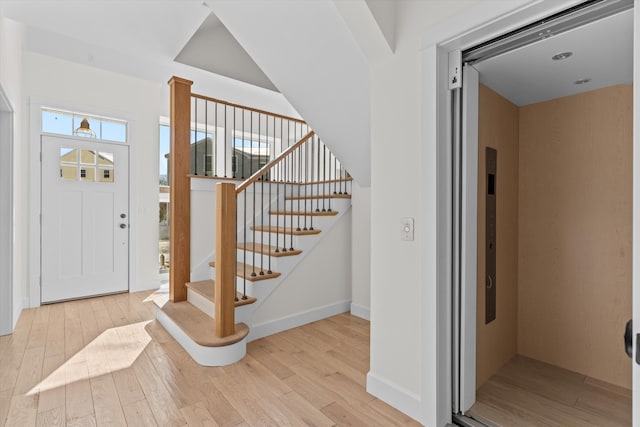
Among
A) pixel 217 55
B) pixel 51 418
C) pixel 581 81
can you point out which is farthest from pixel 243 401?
pixel 217 55

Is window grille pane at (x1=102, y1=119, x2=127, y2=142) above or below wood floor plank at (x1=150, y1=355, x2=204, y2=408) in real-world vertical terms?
above

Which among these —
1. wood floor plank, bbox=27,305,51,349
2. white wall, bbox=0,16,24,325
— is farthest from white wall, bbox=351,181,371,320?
white wall, bbox=0,16,24,325

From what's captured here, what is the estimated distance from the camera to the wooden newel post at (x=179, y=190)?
3348 millimetres

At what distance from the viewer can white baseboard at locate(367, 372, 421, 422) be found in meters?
1.73

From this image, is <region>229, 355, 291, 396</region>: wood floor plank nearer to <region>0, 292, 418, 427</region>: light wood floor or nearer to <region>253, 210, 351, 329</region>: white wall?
<region>0, 292, 418, 427</region>: light wood floor

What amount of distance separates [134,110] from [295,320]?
3614mm

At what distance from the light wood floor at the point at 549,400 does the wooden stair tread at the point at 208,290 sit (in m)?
1.76

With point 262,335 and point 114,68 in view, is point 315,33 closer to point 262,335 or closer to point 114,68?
point 262,335

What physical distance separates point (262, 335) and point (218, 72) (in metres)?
4.52

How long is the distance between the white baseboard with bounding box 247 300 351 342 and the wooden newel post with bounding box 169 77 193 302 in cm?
108

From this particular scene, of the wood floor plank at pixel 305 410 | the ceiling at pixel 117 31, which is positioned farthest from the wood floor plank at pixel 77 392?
the ceiling at pixel 117 31

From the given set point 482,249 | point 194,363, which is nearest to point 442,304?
point 482,249

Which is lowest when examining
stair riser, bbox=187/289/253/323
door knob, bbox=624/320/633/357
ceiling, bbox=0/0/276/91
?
stair riser, bbox=187/289/253/323

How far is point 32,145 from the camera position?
3711 millimetres
